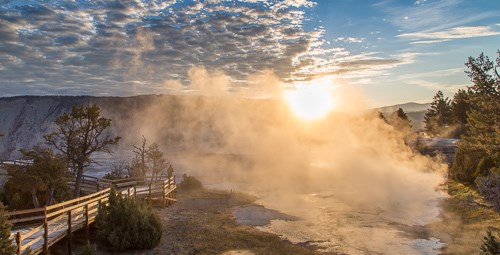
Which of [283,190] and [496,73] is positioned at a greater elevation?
[496,73]

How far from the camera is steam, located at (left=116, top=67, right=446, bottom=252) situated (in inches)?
957

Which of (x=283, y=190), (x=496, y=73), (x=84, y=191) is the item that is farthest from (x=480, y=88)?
(x=84, y=191)

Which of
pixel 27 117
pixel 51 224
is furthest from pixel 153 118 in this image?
pixel 51 224

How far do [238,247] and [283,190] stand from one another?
16.7 m

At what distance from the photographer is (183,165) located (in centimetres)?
5969

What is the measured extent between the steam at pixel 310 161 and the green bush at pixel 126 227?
364 inches

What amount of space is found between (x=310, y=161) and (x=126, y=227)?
38913 mm

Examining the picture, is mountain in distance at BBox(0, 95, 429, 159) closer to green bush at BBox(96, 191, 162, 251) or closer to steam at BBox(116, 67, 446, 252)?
steam at BBox(116, 67, 446, 252)

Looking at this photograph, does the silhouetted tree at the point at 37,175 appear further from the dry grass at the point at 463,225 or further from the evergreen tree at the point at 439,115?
the evergreen tree at the point at 439,115

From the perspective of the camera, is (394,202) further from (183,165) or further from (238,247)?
(183,165)

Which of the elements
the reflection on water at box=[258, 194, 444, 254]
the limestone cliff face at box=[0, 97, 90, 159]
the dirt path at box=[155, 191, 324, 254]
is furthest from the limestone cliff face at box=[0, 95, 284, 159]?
the reflection on water at box=[258, 194, 444, 254]

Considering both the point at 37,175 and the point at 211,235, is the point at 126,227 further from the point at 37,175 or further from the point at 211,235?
the point at 37,175

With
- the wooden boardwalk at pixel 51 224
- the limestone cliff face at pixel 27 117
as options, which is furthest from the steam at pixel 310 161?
the limestone cliff face at pixel 27 117

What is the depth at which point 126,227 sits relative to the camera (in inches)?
545
